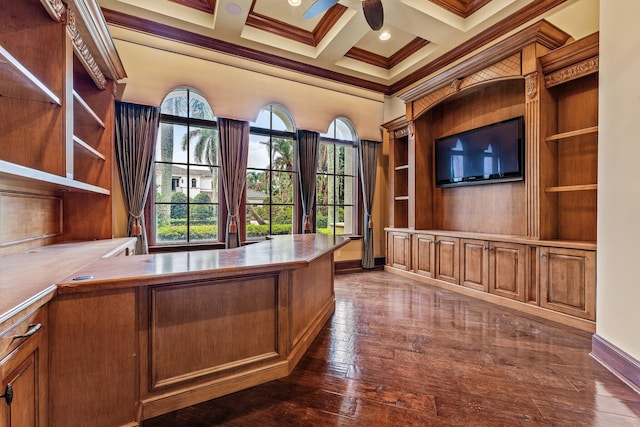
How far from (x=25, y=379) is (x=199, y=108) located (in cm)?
393

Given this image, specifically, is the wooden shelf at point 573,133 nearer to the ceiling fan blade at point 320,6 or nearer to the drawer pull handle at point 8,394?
the ceiling fan blade at point 320,6

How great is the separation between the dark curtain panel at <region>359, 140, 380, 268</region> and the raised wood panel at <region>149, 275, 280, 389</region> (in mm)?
3732

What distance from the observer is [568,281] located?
2898mm

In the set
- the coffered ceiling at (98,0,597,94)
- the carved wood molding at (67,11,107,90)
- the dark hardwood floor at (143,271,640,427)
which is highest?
the coffered ceiling at (98,0,597,94)

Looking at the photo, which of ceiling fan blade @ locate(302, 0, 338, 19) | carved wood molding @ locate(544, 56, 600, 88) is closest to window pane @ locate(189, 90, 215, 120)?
ceiling fan blade @ locate(302, 0, 338, 19)

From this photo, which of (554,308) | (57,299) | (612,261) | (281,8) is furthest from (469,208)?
(57,299)

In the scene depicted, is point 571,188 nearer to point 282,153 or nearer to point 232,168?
point 282,153

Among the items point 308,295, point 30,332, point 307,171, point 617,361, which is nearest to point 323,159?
point 307,171

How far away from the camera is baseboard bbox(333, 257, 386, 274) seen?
5.34 m

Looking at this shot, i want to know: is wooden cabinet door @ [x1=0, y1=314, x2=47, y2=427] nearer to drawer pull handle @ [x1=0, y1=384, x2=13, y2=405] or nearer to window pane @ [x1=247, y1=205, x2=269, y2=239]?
drawer pull handle @ [x1=0, y1=384, x2=13, y2=405]

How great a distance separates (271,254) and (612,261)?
2.60m

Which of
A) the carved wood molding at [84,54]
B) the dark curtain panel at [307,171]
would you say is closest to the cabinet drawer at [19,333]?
the carved wood molding at [84,54]

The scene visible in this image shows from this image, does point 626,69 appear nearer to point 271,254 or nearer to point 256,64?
point 271,254

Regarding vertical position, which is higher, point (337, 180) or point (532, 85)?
point (532, 85)
